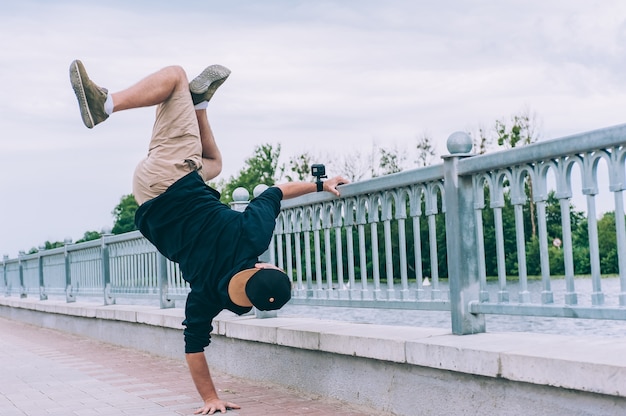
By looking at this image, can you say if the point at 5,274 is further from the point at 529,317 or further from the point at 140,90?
the point at 140,90

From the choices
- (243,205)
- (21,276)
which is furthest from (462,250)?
(21,276)

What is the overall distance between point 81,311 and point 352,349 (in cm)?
846

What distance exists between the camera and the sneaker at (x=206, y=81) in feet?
17.1

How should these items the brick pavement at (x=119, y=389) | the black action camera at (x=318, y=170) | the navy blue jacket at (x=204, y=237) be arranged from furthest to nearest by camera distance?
the black action camera at (x=318, y=170) < the brick pavement at (x=119, y=389) < the navy blue jacket at (x=204, y=237)

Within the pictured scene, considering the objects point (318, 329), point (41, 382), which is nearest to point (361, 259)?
point (318, 329)

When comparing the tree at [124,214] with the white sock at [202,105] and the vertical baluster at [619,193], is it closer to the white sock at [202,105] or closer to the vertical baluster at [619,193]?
the white sock at [202,105]

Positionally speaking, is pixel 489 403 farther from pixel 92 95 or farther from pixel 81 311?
pixel 81 311

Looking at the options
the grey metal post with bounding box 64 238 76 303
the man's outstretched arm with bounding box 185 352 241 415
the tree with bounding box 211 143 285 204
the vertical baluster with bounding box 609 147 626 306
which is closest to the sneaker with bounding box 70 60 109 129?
the man's outstretched arm with bounding box 185 352 241 415

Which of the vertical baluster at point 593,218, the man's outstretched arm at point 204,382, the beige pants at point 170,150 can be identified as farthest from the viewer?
the man's outstretched arm at point 204,382

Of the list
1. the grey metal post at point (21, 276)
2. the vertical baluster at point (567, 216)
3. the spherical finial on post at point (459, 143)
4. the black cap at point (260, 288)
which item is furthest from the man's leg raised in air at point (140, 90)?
the grey metal post at point (21, 276)

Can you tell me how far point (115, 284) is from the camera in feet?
37.3

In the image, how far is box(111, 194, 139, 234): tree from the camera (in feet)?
385

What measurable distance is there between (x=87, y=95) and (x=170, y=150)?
76 centimetres

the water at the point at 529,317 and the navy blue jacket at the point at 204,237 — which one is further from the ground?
the navy blue jacket at the point at 204,237
